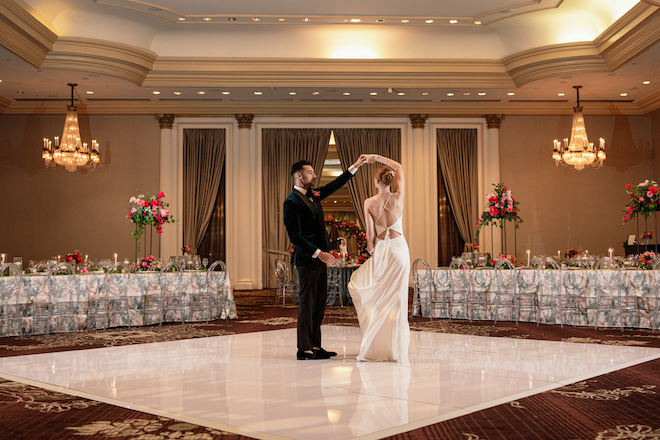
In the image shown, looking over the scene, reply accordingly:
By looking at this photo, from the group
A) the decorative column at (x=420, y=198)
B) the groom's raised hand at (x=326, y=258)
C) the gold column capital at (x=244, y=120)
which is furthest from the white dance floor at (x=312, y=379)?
the gold column capital at (x=244, y=120)

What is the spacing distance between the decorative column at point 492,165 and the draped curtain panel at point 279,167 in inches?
137

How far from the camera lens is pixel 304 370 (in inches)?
174

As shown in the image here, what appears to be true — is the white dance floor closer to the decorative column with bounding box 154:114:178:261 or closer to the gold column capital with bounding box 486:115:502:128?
the decorative column with bounding box 154:114:178:261

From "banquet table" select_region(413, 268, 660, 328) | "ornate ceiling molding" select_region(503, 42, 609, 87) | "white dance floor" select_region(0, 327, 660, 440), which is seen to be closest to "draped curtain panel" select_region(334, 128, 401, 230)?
"ornate ceiling molding" select_region(503, 42, 609, 87)

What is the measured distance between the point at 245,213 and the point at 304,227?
8.30m

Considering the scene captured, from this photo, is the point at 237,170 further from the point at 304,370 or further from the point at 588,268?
the point at 304,370

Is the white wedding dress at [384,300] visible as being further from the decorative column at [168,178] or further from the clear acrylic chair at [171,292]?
the decorative column at [168,178]

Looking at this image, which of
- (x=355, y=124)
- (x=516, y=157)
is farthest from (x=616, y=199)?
(x=355, y=124)

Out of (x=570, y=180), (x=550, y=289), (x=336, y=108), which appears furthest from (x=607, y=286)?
(x=336, y=108)

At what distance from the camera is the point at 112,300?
7.31 m

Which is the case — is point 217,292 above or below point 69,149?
below

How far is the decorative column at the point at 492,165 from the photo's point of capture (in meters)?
13.1

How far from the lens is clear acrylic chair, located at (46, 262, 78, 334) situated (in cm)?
691

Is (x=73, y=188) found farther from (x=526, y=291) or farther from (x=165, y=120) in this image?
(x=526, y=291)
